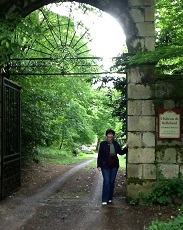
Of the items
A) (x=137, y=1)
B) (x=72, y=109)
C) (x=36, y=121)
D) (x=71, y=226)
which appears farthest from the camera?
(x=72, y=109)

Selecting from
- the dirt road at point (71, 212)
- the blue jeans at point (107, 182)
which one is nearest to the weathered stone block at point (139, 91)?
the blue jeans at point (107, 182)

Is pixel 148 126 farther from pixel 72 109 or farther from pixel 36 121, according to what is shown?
pixel 72 109

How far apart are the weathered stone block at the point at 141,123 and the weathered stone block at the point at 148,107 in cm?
11

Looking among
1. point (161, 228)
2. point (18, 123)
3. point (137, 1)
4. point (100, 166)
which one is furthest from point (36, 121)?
point (161, 228)

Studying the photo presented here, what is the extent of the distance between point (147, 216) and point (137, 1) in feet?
15.7

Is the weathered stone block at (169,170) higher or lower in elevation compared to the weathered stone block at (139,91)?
lower

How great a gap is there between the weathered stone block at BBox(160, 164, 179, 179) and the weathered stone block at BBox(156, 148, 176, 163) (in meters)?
0.11

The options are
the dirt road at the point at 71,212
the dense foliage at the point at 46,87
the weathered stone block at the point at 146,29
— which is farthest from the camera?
the dense foliage at the point at 46,87

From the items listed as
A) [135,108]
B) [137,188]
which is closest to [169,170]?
[137,188]

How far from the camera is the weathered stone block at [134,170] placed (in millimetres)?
7441

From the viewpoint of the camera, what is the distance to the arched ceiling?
7699 millimetres

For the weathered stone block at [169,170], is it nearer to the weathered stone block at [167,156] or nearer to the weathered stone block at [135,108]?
the weathered stone block at [167,156]

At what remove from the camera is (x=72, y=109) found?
1884cm

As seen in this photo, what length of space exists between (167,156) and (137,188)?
988 millimetres
